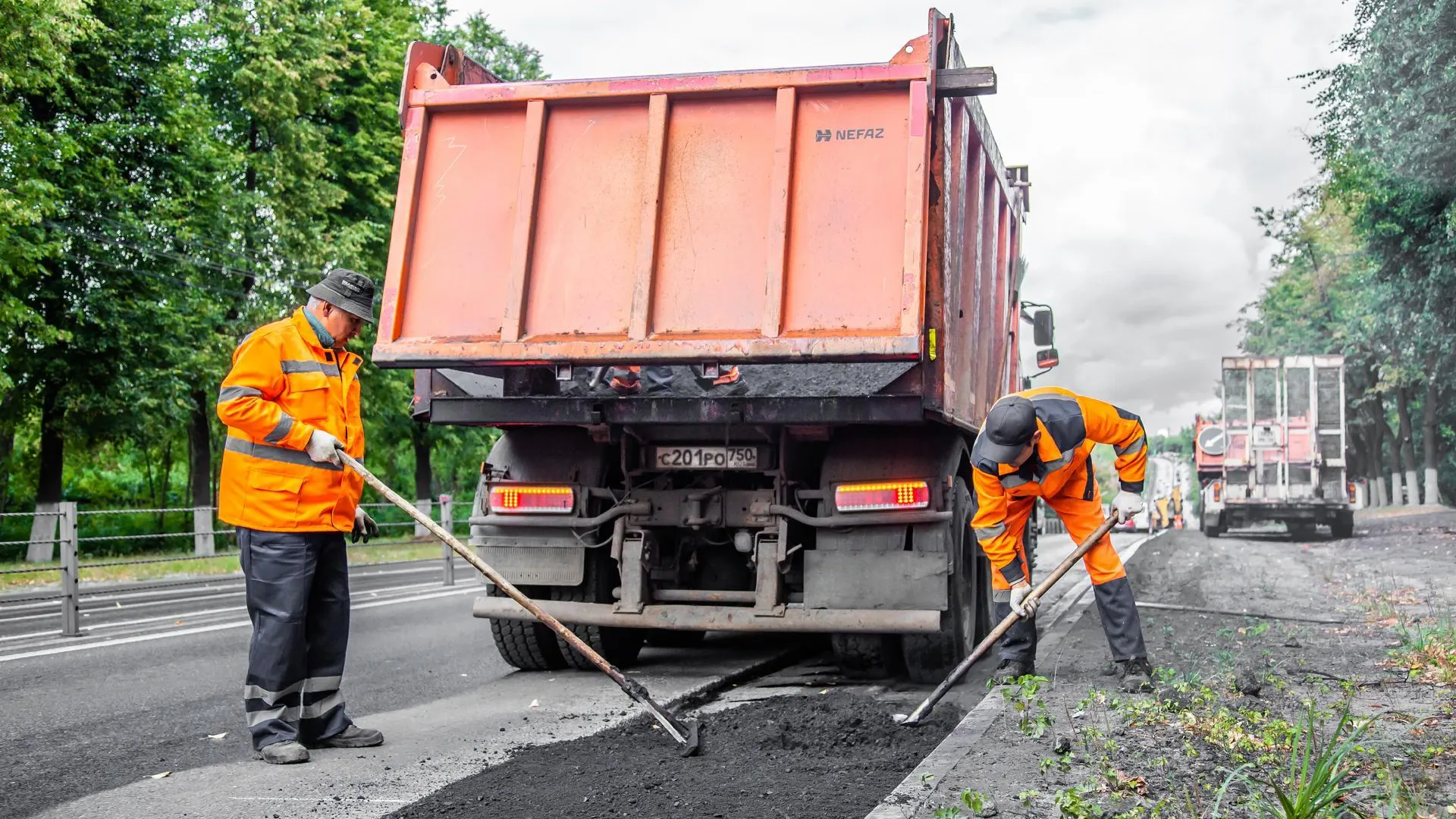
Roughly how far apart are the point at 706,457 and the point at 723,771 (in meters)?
2.21

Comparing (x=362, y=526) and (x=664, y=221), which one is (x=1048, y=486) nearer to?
(x=664, y=221)

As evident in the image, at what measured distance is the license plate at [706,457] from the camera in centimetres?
620

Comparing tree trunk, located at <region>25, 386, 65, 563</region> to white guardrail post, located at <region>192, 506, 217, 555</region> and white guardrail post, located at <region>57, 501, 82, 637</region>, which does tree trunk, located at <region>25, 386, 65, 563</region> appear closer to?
white guardrail post, located at <region>192, 506, 217, 555</region>

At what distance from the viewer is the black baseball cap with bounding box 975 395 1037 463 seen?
546cm

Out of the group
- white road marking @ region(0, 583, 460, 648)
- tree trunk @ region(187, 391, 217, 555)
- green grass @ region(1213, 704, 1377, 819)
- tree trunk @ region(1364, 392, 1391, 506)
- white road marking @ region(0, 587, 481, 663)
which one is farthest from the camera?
tree trunk @ region(1364, 392, 1391, 506)

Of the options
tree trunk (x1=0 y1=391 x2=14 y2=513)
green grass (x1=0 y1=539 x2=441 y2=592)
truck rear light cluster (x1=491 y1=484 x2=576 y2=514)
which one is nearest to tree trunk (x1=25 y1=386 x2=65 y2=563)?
tree trunk (x1=0 y1=391 x2=14 y2=513)

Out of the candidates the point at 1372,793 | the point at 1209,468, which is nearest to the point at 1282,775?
the point at 1372,793

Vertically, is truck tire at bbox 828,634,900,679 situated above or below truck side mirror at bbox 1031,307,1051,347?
below

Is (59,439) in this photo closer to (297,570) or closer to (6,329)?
(6,329)

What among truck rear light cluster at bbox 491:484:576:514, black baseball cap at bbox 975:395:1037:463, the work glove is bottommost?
the work glove

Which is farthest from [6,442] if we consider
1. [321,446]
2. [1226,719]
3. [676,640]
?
[1226,719]

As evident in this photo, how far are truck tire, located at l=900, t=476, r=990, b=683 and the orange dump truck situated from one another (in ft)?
0.07

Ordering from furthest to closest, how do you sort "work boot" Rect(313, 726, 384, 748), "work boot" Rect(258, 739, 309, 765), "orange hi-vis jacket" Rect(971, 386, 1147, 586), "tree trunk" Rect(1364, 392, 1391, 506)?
"tree trunk" Rect(1364, 392, 1391, 506)
"orange hi-vis jacket" Rect(971, 386, 1147, 586)
"work boot" Rect(313, 726, 384, 748)
"work boot" Rect(258, 739, 309, 765)

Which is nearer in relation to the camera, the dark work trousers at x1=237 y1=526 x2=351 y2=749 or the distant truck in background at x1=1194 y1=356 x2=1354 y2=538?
the dark work trousers at x1=237 y1=526 x2=351 y2=749
